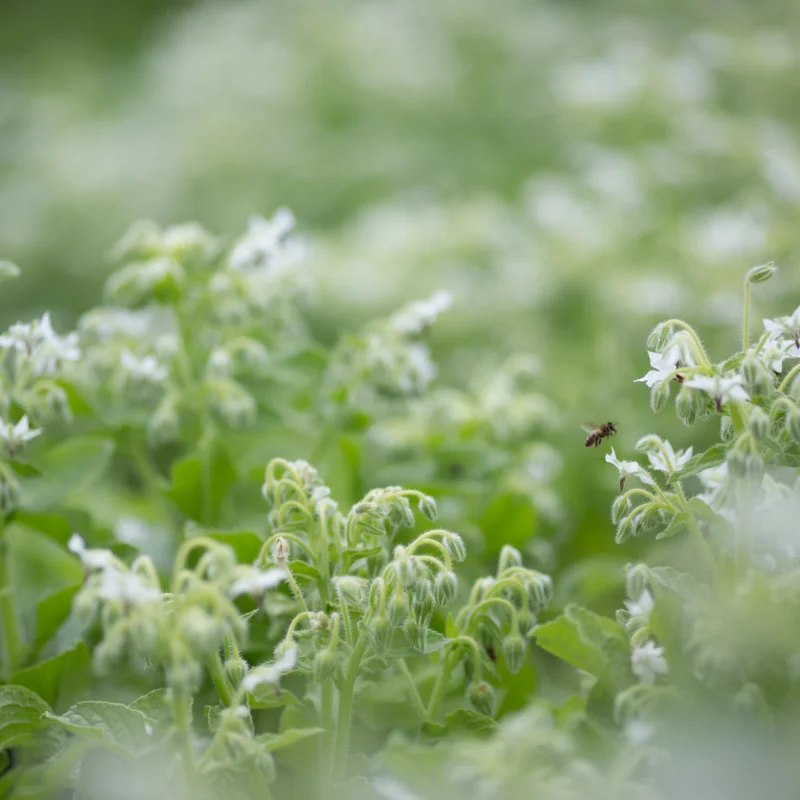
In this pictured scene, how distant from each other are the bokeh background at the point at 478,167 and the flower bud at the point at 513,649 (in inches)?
14.8

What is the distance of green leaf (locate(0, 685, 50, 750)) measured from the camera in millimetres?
752

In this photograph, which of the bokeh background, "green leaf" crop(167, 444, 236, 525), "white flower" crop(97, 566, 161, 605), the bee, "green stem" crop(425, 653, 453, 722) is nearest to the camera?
"white flower" crop(97, 566, 161, 605)

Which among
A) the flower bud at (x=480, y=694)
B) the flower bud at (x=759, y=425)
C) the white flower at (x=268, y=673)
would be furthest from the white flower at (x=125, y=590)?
the flower bud at (x=759, y=425)

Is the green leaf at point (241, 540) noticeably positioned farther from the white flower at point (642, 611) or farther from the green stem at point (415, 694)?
the white flower at point (642, 611)

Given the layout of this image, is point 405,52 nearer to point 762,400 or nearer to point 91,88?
point 91,88

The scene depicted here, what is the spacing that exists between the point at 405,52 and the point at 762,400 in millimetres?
2457

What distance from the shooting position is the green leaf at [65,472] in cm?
95

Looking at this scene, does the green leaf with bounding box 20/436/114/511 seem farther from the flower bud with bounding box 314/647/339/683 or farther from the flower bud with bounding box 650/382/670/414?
the flower bud with bounding box 650/382/670/414

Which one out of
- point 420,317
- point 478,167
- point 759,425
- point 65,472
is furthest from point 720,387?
point 478,167

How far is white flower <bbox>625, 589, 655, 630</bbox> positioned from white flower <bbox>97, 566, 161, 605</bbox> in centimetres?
37

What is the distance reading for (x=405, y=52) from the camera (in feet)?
9.38

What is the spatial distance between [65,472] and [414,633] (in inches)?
19.0

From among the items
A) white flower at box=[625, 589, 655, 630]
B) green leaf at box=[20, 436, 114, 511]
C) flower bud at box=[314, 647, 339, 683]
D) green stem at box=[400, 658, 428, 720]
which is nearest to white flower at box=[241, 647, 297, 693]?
flower bud at box=[314, 647, 339, 683]

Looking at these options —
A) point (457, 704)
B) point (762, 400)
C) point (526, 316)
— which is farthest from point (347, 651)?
point (526, 316)
